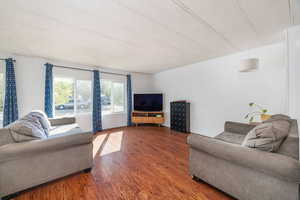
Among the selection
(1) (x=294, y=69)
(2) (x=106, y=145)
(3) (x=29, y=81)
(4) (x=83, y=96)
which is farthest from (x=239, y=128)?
(3) (x=29, y=81)

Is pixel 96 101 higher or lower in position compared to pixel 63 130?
higher

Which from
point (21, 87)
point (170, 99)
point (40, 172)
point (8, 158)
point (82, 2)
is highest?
point (82, 2)

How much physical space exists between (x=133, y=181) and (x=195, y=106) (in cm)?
295

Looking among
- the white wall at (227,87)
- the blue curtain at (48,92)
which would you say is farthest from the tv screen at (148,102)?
→ the blue curtain at (48,92)

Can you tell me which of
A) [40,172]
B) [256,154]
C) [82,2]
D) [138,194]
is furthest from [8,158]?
[256,154]

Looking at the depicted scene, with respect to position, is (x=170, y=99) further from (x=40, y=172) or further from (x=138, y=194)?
(x=40, y=172)

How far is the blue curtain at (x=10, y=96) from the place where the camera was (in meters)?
2.85

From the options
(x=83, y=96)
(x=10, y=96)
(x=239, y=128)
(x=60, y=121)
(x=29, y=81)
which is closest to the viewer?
(x=239, y=128)

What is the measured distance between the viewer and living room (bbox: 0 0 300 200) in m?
1.38

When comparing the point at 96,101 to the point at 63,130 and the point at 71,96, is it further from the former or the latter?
the point at 63,130

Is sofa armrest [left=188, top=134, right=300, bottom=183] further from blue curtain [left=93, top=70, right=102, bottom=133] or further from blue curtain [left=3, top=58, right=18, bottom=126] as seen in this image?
blue curtain [left=3, top=58, right=18, bottom=126]

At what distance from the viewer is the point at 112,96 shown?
15.8 feet

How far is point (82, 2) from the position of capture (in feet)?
4.49

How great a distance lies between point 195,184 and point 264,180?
2.67 feet
